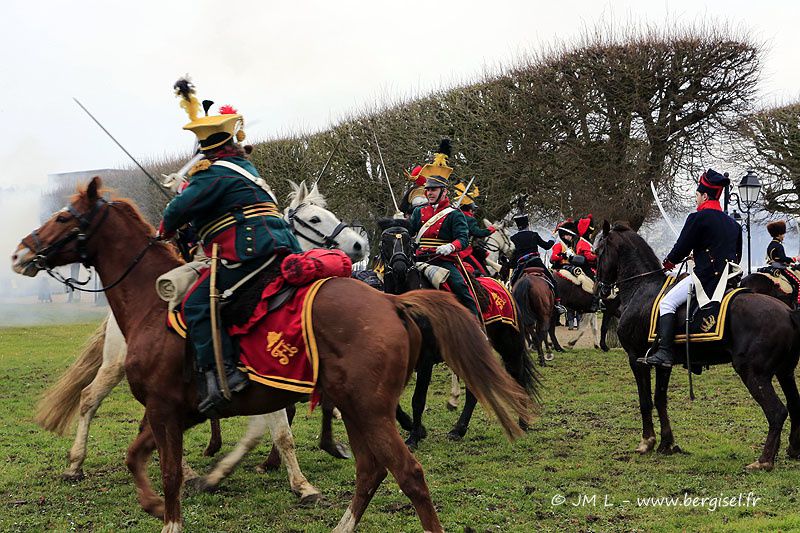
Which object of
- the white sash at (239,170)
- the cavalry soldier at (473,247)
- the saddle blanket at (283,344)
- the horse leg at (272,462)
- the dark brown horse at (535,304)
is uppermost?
the white sash at (239,170)

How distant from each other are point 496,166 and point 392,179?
4.23m

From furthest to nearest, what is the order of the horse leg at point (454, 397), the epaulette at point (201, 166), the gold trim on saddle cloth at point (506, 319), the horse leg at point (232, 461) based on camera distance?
the horse leg at point (454, 397) → the gold trim on saddle cloth at point (506, 319) → the horse leg at point (232, 461) → the epaulette at point (201, 166)

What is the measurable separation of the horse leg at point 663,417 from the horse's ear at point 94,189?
583 cm

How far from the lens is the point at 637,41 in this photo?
24094mm

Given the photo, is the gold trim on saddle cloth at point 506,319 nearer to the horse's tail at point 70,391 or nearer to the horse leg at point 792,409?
the horse leg at point 792,409

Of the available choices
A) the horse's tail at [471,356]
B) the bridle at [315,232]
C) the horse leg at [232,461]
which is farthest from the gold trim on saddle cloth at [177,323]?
the bridle at [315,232]

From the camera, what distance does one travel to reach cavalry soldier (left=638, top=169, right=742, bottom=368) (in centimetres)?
846

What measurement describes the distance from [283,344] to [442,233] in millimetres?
4777

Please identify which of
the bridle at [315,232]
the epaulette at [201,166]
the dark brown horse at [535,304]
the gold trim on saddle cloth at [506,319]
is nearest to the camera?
the epaulette at [201,166]

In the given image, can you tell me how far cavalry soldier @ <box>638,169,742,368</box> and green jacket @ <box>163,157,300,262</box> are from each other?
4291mm

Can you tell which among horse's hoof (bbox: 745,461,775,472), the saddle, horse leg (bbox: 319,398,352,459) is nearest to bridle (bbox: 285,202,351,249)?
horse leg (bbox: 319,398,352,459)

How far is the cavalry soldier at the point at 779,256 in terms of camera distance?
1467 cm

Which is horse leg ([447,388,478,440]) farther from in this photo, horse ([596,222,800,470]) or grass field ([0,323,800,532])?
horse ([596,222,800,470])

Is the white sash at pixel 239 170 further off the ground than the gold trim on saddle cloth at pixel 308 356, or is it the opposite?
the white sash at pixel 239 170
